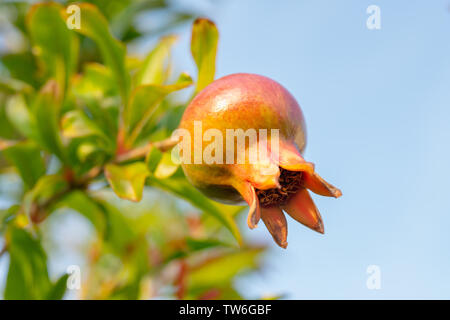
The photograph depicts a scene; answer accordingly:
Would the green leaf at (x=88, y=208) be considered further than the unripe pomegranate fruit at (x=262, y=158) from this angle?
Yes

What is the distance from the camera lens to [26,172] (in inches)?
51.3

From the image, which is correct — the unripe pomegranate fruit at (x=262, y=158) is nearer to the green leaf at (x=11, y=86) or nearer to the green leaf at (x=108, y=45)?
the green leaf at (x=108, y=45)

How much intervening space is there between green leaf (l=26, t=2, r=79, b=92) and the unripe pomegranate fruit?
1.94 feet

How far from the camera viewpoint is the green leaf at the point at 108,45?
3.84 ft

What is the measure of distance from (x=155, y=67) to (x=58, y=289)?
65 centimetres

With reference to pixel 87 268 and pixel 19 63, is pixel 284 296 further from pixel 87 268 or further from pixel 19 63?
pixel 19 63

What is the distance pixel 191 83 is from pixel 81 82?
507 mm

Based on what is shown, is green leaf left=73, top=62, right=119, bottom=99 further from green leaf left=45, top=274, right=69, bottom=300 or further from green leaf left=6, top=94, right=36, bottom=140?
green leaf left=45, top=274, right=69, bottom=300

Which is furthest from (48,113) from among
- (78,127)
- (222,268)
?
(222,268)

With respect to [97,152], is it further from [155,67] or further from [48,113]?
[155,67]

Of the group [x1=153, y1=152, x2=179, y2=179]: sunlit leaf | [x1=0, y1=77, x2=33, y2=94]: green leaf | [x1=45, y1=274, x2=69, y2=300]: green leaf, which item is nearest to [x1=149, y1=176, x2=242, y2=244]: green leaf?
[x1=153, y1=152, x2=179, y2=179]: sunlit leaf

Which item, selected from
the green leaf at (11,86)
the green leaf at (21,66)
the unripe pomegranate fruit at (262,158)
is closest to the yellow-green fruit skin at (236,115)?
the unripe pomegranate fruit at (262,158)

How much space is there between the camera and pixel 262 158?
Result: 83cm

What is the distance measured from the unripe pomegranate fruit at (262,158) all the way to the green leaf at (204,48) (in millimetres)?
178
